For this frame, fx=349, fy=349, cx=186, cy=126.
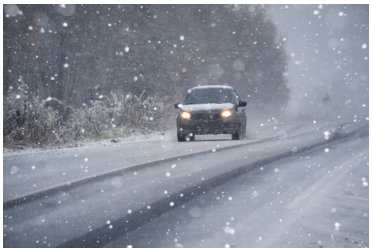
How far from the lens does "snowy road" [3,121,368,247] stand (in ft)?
10.1

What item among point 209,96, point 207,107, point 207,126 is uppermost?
point 209,96

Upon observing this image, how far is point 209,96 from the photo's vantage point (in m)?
12.8

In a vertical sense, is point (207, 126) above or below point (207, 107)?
below

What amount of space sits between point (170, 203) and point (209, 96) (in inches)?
354

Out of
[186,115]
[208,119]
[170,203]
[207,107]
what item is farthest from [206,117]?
[170,203]

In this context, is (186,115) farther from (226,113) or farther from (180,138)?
(226,113)

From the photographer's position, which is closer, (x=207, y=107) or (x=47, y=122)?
(x=47, y=122)

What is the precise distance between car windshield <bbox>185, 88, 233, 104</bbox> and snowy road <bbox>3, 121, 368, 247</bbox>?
5444 millimetres

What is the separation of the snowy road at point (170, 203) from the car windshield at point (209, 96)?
5.44 metres

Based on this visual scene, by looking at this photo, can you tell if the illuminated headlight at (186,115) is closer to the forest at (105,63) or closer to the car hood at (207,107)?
the car hood at (207,107)

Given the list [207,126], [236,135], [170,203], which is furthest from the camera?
[236,135]

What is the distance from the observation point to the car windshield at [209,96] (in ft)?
41.4

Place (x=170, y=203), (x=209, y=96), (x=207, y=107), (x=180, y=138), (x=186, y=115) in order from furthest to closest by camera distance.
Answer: (x=209, y=96) → (x=180, y=138) → (x=207, y=107) → (x=186, y=115) → (x=170, y=203)

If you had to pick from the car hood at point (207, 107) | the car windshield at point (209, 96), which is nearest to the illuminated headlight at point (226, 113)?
the car hood at point (207, 107)
